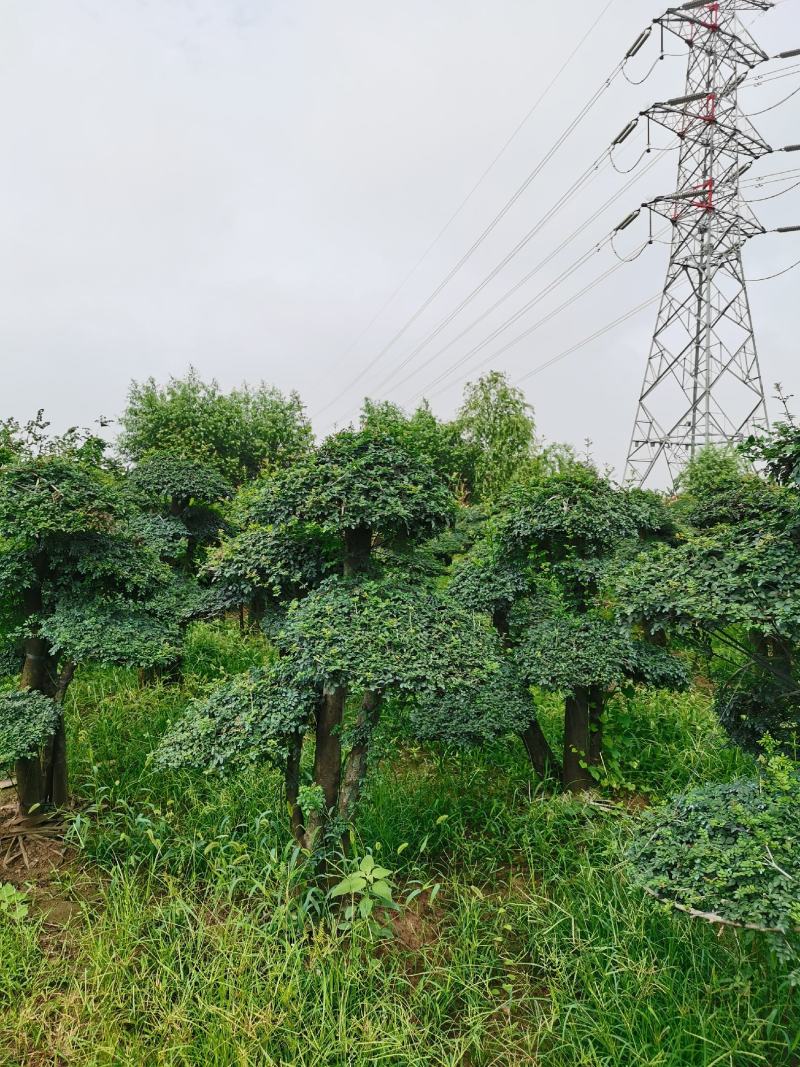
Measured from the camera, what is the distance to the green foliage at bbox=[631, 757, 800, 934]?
75.7 inches

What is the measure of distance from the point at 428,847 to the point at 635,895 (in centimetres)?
120

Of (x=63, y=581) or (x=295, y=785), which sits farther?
(x=63, y=581)

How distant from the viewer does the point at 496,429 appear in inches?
486

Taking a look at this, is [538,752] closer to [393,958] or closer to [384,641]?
[393,958]

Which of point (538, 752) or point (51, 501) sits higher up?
point (51, 501)

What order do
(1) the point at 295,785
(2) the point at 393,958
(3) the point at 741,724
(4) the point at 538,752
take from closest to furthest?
(2) the point at 393,958, (3) the point at 741,724, (1) the point at 295,785, (4) the point at 538,752

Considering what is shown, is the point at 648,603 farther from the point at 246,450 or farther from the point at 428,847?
the point at 246,450

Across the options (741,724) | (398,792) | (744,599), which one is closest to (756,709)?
(741,724)

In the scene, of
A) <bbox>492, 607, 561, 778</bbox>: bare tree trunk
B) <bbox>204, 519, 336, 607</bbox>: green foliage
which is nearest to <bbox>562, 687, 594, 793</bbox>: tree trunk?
<bbox>492, 607, 561, 778</bbox>: bare tree trunk

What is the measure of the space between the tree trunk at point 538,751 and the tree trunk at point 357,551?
200cm

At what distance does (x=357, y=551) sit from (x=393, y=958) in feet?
6.62

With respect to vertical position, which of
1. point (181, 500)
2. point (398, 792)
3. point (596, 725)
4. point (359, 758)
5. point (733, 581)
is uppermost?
A: point (181, 500)

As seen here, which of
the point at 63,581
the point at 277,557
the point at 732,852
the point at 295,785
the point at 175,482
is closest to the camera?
the point at 732,852

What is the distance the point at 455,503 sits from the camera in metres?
3.33
